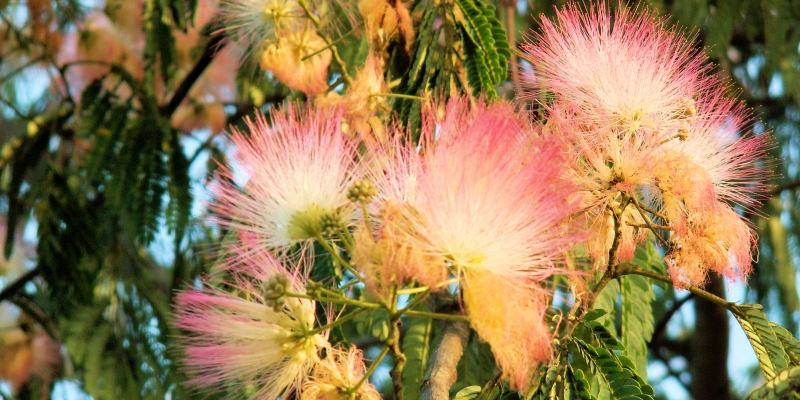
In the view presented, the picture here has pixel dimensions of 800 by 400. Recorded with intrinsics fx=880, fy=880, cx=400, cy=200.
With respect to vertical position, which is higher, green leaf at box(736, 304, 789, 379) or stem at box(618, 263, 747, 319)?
stem at box(618, 263, 747, 319)

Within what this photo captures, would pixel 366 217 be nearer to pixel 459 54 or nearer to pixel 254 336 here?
pixel 254 336

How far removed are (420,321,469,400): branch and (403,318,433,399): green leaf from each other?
451 mm

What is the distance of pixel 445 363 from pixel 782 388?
0.71 m

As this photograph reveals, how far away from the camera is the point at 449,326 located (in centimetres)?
212

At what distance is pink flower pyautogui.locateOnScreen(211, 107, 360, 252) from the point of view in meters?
1.58

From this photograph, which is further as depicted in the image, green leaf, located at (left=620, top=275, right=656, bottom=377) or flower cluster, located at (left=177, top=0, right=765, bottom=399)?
green leaf, located at (left=620, top=275, right=656, bottom=377)

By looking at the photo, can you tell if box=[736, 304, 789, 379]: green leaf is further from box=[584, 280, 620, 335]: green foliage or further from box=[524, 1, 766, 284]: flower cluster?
box=[584, 280, 620, 335]: green foliage

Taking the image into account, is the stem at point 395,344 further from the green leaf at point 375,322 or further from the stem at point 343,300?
the green leaf at point 375,322

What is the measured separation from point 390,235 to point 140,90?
2.50 metres

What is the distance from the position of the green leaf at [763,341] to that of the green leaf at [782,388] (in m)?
0.23

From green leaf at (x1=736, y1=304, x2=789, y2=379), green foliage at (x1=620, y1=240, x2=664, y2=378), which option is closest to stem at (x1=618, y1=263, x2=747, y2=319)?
green leaf at (x1=736, y1=304, x2=789, y2=379)

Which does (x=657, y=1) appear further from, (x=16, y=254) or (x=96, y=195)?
(x=16, y=254)

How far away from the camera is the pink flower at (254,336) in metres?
1.59

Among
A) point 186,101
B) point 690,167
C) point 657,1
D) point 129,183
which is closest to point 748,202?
point 690,167
